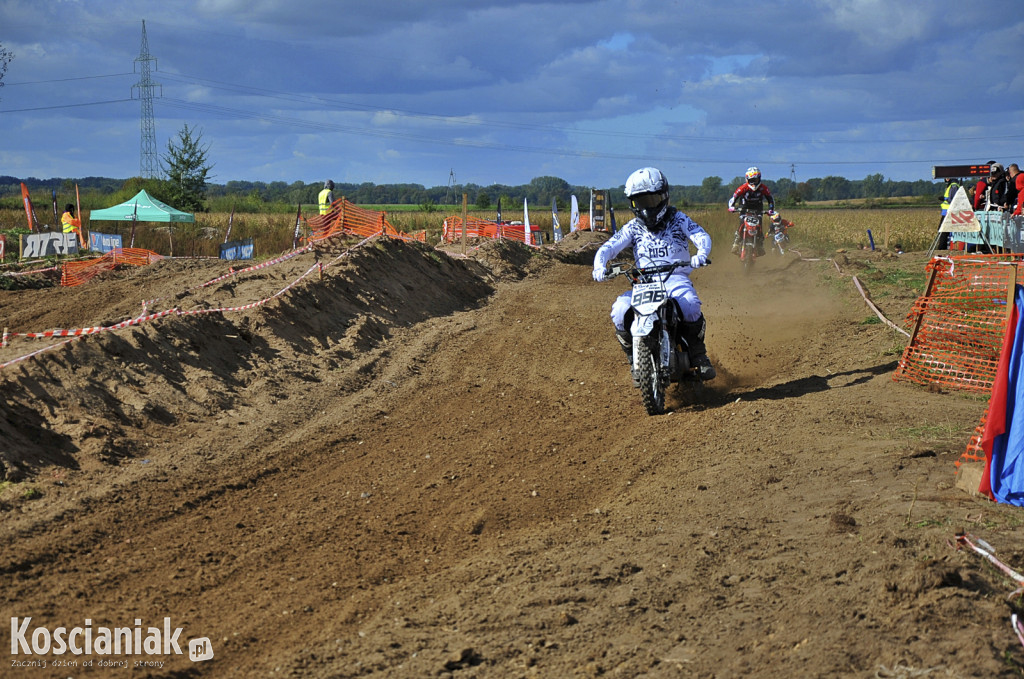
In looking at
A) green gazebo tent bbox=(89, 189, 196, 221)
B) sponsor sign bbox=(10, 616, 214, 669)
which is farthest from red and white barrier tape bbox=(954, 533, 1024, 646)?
green gazebo tent bbox=(89, 189, 196, 221)

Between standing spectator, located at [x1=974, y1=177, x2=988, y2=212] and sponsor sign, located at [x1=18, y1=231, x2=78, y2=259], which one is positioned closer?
standing spectator, located at [x1=974, y1=177, x2=988, y2=212]

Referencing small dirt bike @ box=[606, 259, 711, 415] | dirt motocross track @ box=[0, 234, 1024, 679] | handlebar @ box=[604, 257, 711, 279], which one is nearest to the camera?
dirt motocross track @ box=[0, 234, 1024, 679]

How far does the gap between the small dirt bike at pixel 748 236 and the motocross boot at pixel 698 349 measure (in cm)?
1196

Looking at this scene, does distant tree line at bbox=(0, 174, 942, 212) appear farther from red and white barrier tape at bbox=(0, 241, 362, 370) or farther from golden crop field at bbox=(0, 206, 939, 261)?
red and white barrier tape at bbox=(0, 241, 362, 370)

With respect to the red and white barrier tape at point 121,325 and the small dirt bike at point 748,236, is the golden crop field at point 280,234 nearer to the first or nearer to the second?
the small dirt bike at point 748,236

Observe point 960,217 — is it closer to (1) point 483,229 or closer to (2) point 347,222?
(2) point 347,222

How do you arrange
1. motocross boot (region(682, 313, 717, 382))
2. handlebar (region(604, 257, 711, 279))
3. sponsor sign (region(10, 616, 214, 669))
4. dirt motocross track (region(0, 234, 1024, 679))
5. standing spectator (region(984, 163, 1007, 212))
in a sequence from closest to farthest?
1. dirt motocross track (region(0, 234, 1024, 679))
2. sponsor sign (region(10, 616, 214, 669))
3. handlebar (region(604, 257, 711, 279))
4. motocross boot (region(682, 313, 717, 382))
5. standing spectator (region(984, 163, 1007, 212))

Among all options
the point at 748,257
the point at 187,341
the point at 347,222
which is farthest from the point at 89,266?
the point at 748,257

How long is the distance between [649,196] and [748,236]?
12.4m

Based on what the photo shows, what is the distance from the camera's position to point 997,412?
5.64 m

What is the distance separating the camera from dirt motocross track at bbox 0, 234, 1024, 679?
13.4 feet

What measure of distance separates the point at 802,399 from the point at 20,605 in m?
6.96

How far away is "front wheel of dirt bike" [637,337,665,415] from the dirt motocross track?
0.86 feet

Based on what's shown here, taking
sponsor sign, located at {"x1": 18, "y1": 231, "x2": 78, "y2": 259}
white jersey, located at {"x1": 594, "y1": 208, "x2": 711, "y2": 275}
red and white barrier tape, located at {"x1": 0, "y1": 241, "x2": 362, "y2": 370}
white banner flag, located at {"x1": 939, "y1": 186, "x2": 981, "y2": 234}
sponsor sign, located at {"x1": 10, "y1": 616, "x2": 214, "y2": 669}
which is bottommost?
sponsor sign, located at {"x1": 10, "y1": 616, "x2": 214, "y2": 669}
